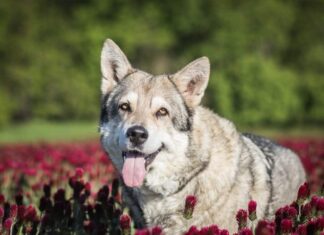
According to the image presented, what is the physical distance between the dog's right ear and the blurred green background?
30826 millimetres

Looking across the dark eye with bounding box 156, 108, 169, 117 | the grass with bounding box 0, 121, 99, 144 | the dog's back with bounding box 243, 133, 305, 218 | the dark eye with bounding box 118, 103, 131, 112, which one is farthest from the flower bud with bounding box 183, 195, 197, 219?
the grass with bounding box 0, 121, 99, 144

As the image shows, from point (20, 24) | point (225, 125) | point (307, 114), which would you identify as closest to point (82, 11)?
point (20, 24)

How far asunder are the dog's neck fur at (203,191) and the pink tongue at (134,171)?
268 millimetres

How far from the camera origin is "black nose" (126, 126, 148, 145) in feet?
18.8

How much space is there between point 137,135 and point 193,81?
3.21 feet

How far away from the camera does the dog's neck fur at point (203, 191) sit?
5891mm

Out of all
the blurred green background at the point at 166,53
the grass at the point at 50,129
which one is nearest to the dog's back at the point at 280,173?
the grass at the point at 50,129

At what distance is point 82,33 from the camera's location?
5169 centimetres

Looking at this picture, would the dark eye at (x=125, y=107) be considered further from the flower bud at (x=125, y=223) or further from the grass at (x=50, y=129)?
the grass at (x=50, y=129)

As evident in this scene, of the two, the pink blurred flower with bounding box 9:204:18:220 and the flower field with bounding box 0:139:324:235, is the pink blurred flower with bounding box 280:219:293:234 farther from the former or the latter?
the pink blurred flower with bounding box 9:204:18:220

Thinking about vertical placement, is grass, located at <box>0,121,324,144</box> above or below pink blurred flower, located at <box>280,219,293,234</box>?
below

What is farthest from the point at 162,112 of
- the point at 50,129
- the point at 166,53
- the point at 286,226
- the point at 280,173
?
the point at 166,53

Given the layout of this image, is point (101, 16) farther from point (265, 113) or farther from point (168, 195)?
point (168, 195)

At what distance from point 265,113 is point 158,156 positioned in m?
38.9
